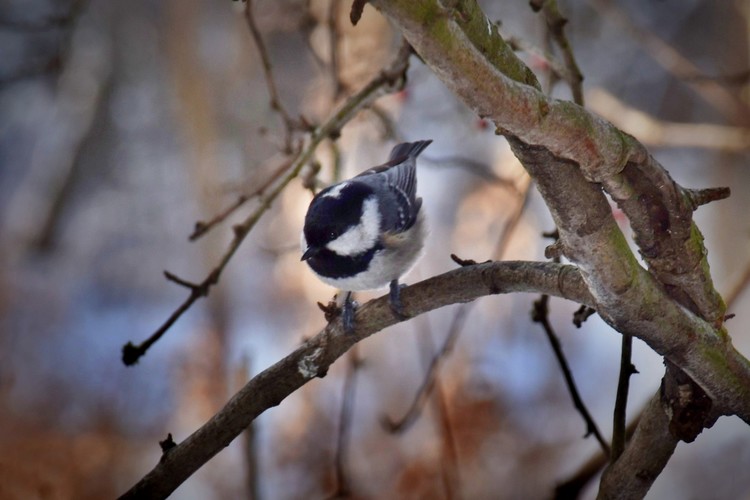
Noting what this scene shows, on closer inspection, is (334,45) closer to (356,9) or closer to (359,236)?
(359,236)

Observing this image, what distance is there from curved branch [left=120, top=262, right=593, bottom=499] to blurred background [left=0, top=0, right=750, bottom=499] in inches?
18.7

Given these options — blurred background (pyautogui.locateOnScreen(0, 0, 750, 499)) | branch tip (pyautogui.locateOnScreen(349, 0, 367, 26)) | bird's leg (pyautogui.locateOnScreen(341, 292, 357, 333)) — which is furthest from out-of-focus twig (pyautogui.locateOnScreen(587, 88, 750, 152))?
branch tip (pyautogui.locateOnScreen(349, 0, 367, 26))

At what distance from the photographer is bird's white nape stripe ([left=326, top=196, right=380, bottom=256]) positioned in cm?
100

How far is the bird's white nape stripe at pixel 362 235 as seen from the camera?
100 centimetres

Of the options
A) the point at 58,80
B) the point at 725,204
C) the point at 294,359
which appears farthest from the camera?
the point at 58,80

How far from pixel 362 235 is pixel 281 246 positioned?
70 centimetres

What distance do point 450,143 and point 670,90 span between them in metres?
0.59

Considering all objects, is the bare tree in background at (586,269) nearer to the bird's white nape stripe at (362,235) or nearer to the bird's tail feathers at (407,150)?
the bird's white nape stripe at (362,235)

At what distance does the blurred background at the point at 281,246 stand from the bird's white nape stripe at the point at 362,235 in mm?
373

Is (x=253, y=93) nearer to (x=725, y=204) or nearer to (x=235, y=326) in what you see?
(x=235, y=326)

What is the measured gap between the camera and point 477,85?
503 mm

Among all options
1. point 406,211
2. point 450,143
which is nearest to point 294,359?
point 406,211

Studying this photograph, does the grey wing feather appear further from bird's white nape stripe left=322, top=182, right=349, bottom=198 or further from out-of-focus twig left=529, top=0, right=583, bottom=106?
out-of-focus twig left=529, top=0, right=583, bottom=106

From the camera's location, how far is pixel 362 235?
1025 millimetres
